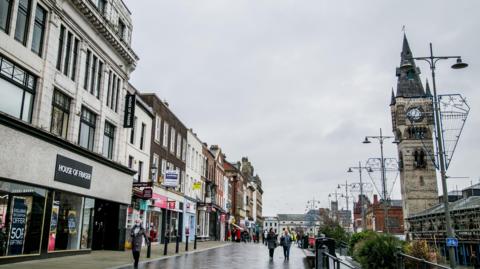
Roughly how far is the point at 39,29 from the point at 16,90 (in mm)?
3109

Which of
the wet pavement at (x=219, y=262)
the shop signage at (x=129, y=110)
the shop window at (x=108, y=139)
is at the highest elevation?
the shop signage at (x=129, y=110)

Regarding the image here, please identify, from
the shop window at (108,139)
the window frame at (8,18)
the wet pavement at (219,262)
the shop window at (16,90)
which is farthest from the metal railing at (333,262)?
the shop window at (108,139)

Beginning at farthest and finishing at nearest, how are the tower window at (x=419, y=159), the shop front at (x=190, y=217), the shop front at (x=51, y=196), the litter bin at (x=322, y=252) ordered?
the tower window at (x=419, y=159) → the shop front at (x=190, y=217) → the shop front at (x=51, y=196) → the litter bin at (x=322, y=252)

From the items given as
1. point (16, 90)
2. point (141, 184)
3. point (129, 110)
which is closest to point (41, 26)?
point (16, 90)

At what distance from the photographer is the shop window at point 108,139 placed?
25.0 metres

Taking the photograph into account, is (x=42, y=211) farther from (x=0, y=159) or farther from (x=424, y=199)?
(x=424, y=199)

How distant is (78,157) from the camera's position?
20875 mm

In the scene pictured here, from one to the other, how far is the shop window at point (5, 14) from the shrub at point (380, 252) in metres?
14.5

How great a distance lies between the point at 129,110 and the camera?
1089 inches

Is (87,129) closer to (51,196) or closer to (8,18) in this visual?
(51,196)

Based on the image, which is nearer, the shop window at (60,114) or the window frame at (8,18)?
the window frame at (8,18)

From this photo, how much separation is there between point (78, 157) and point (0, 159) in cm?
579

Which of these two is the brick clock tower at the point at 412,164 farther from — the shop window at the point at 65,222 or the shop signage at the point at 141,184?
the shop window at the point at 65,222

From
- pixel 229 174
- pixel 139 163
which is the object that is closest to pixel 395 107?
pixel 229 174
